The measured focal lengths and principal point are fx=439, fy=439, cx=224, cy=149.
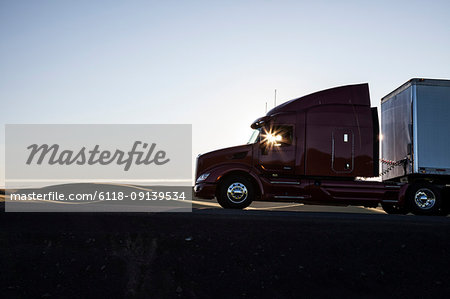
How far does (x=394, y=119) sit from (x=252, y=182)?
17.9ft

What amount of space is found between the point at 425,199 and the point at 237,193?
6000 mm

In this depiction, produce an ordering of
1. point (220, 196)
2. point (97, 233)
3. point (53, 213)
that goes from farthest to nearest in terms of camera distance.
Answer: point (220, 196), point (53, 213), point (97, 233)

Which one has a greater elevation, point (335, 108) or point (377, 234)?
point (335, 108)

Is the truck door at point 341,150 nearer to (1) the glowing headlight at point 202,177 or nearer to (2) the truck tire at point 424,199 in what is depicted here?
(2) the truck tire at point 424,199

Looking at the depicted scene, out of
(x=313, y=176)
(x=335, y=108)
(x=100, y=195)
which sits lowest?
(x=100, y=195)

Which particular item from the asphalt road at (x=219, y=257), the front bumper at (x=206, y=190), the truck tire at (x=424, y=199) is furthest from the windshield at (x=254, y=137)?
the truck tire at (x=424, y=199)

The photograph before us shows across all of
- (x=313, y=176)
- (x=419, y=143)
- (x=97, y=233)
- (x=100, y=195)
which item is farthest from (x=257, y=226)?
(x=100, y=195)

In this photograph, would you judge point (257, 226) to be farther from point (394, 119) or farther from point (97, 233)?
point (394, 119)

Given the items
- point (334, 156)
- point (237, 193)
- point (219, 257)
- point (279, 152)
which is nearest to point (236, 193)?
point (237, 193)

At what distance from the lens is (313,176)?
13.7 m

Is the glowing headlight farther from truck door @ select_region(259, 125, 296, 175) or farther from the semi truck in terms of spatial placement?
truck door @ select_region(259, 125, 296, 175)

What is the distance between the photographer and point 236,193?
13312 mm

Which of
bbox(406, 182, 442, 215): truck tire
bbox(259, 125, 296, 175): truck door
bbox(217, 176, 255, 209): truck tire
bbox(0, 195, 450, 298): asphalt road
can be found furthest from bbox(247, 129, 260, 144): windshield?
bbox(406, 182, 442, 215): truck tire

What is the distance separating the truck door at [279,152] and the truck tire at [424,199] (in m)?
3.96
